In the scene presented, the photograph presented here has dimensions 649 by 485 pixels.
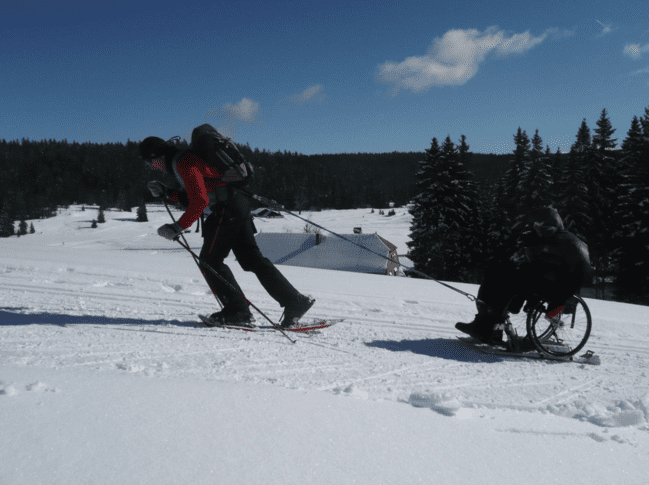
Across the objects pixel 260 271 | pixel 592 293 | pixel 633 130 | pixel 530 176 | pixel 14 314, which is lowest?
pixel 592 293

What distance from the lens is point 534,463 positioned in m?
1.72

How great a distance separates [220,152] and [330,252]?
35.3m

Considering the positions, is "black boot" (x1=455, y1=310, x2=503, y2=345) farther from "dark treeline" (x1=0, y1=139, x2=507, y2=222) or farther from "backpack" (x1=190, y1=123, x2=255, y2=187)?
"dark treeline" (x1=0, y1=139, x2=507, y2=222)

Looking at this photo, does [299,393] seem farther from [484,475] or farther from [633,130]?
[633,130]

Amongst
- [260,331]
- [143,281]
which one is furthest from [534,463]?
[143,281]

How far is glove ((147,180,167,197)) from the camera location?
3.90m

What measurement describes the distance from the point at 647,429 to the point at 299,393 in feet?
5.80

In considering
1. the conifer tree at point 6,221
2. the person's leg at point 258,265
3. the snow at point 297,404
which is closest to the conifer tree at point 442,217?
the snow at point 297,404

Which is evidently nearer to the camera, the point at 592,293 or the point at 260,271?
the point at 260,271

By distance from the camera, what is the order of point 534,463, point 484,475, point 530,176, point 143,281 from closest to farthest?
point 484,475 → point 534,463 → point 143,281 → point 530,176

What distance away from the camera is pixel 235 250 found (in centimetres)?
402

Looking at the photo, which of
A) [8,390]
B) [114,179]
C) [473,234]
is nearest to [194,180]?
[8,390]

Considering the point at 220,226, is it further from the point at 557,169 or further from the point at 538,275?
the point at 557,169

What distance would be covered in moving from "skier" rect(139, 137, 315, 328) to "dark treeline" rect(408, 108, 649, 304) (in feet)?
88.2
